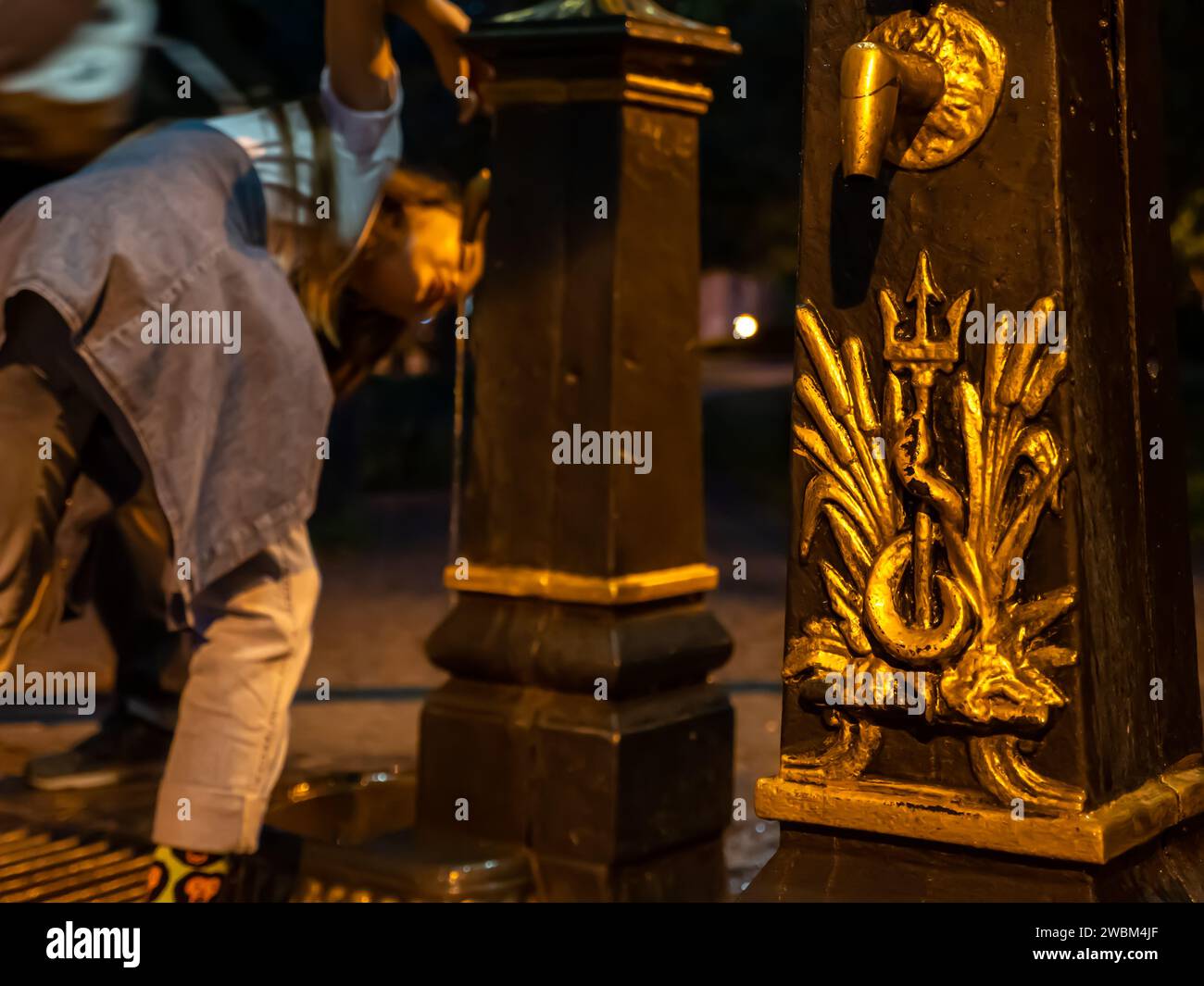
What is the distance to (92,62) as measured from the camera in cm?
398

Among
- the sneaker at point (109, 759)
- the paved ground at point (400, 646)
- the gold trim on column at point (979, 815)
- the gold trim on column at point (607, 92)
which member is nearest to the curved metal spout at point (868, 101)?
the gold trim on column at point (979, 815)

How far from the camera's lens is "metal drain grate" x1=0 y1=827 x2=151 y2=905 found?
3.69 meters

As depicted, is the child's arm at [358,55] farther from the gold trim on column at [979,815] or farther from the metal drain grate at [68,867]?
the gold trim on column at [979,815]

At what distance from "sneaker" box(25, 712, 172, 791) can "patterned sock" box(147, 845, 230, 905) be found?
1.24 metres

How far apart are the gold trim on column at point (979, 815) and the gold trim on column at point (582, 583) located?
1.74m

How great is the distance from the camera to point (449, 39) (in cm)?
400

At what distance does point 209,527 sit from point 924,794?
176cm

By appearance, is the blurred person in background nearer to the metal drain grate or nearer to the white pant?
the white pant

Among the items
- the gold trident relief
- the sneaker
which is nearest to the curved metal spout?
the gold trident relief

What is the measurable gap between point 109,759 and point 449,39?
6.73 feet

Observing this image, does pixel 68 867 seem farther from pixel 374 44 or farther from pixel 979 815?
pixel 979 815

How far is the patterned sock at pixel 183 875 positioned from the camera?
137 inches

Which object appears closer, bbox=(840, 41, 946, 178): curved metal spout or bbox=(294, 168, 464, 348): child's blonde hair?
bbox=(840, 41, 946, 178): curved metal spout

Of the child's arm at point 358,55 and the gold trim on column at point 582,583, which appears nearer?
the child's arm at point 358,55
